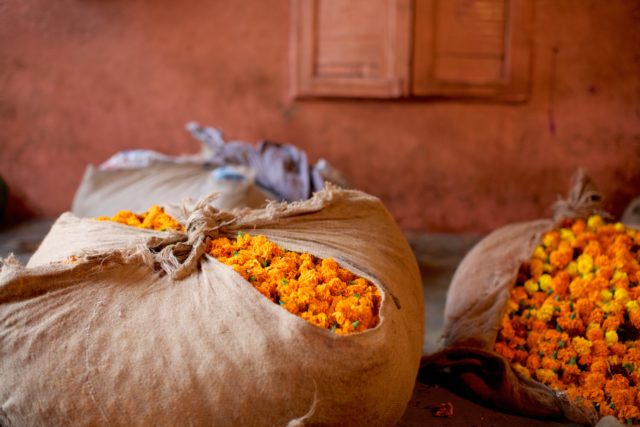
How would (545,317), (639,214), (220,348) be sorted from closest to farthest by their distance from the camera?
(220,348) → (545,317) → (639,214)

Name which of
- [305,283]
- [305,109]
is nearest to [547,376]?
[305,283]

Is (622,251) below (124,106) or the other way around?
below

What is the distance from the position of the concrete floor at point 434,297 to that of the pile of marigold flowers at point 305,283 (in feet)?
2.20

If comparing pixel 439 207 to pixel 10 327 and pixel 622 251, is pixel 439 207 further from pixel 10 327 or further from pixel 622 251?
pixel 10 327

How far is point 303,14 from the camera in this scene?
4.88 metres

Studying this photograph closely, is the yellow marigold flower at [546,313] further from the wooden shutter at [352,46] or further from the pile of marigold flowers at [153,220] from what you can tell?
the wooden shutter at [352,46]

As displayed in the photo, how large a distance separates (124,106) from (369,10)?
6.28 ft

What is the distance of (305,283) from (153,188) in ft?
6.97

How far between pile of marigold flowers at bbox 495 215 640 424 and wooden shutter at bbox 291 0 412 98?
7.47ft

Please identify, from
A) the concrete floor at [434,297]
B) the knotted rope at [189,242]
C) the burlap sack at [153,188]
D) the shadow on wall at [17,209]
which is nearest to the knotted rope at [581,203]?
the concrete floor at [434,297]

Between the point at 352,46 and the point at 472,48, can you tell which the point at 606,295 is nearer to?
the point at 472,48

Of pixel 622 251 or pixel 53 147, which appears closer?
pixel 622 251

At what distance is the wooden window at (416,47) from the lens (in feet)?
15.8

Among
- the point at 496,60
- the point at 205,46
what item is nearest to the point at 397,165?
the point at 496,60
